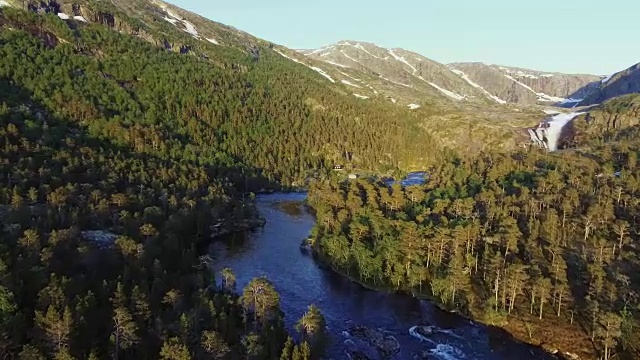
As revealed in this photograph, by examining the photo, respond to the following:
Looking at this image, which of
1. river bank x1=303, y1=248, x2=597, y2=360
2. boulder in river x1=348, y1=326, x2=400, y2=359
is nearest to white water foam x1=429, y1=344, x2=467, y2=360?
boulder in river x1=348, y1=326, x2=400, y2=359

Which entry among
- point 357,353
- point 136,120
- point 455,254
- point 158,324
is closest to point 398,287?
point 455,254

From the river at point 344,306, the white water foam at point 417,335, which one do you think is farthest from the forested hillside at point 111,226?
the white water foam at point 417,335

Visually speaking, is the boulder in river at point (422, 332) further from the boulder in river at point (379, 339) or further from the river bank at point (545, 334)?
the river bank at point (545, 334)

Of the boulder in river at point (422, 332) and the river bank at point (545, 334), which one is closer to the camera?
the river bank at point (545, 334)

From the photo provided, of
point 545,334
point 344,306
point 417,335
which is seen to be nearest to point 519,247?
point 545,334

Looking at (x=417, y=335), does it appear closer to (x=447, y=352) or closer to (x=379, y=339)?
(x=447, y=352)

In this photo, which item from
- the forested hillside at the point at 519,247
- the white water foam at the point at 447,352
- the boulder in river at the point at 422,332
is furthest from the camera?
the forested hillside at the point at 519,247

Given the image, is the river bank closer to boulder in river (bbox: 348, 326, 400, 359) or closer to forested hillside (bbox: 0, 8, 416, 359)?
boulder in river (bbox: 348, 326, 400, 359)
